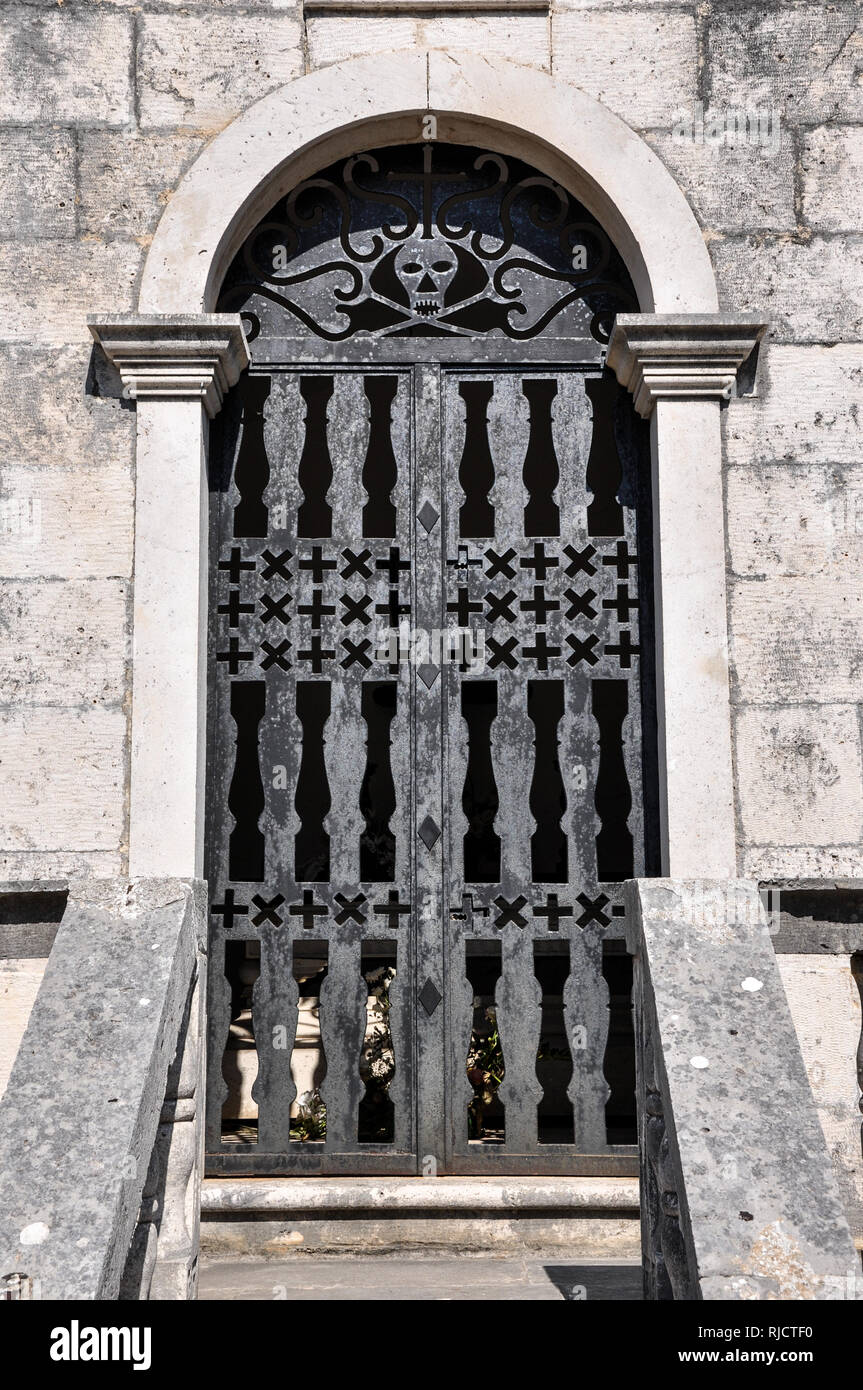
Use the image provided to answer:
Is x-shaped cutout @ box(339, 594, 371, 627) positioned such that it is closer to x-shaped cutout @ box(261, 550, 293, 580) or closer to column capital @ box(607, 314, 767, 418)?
x-shaped cutout @ box(261, 550, 293, 580)

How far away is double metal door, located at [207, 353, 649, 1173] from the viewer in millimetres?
4863

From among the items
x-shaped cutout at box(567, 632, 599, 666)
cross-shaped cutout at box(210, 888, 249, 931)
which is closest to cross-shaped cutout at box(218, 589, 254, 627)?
cross-shaped cutout at box(210, 888, 249, 931)

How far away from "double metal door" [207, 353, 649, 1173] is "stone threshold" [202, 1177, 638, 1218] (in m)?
0.13

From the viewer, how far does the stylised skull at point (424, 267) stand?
204 inches

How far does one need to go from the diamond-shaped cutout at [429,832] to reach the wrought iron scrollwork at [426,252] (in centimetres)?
185

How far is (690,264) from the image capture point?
4.83 metres

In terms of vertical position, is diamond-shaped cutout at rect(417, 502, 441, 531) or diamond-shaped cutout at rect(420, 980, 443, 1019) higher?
diamond-shaped cutout at rect(417, 502, 441, 531)

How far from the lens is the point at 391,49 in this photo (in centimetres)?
498

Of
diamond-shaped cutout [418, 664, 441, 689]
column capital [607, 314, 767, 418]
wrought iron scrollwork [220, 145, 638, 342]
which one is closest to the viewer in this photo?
column capital [607, 314, 767, 418]

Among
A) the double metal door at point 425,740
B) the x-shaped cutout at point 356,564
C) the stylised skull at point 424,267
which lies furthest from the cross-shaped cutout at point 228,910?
the stylised skull at point 424,267

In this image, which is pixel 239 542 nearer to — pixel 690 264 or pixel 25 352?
pixel 25 352

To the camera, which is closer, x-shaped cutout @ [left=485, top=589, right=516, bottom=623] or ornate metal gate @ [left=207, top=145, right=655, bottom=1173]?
ornate metal gate @ [left=207, top=145, right=655, bottom=1173]

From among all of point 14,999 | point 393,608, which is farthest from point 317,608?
point 14,999

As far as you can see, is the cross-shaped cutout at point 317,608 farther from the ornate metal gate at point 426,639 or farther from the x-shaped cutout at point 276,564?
the x-shaped cutout at point 276,564
